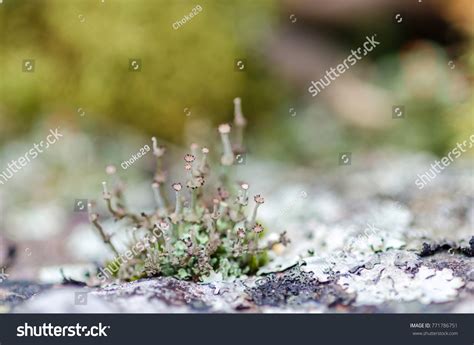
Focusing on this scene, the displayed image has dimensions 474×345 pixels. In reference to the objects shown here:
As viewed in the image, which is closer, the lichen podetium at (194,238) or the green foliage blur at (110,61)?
the lichen podetium at (194,238)

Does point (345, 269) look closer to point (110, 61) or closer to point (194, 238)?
point (194, 238)

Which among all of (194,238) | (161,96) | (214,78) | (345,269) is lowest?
(345,269)

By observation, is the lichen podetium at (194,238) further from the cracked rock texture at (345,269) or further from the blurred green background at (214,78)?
the blurred green background at (214,78)

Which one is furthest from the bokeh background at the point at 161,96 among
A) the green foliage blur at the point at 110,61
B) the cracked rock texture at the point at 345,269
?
the cracked rock texture at the point at 345,269

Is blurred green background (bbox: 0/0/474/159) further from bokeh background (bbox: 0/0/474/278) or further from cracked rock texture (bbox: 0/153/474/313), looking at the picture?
cracked rock texture (bbox: 0/153/474/313)

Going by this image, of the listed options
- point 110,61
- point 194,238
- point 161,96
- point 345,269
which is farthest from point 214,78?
point 345,269

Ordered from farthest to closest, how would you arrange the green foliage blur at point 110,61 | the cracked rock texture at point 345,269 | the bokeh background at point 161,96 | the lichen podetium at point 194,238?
the green foliage blur at point 110,61 < the bokeh background at point 161,96 < the lichen podetium at point 194,238 < the cracked rock texture at point 345,269

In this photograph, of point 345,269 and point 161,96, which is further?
point 161,96
